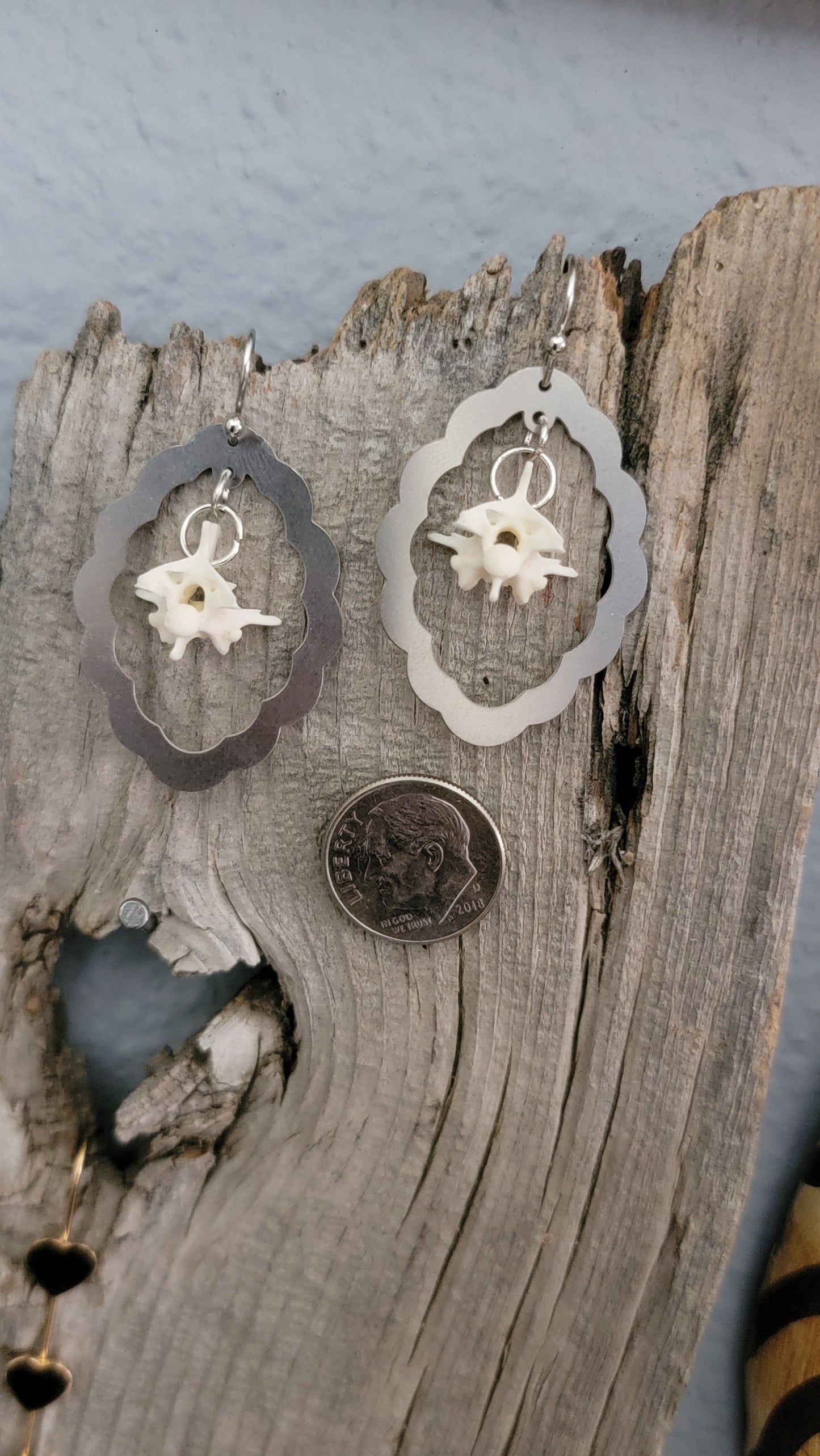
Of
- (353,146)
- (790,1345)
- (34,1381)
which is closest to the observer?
(34,1381)

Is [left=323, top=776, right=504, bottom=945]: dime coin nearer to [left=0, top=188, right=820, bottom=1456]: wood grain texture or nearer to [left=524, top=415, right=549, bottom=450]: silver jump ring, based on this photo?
[left=0, top=188, right=820, bottom=1456]: wood grain texture

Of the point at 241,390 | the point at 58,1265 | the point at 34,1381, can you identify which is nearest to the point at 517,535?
the point at 241,390

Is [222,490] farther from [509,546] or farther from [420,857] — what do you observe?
[420,857]

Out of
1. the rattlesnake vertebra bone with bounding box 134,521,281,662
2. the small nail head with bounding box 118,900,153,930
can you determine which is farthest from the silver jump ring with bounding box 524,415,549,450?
the small nail head with bounding box 118,900,153,930

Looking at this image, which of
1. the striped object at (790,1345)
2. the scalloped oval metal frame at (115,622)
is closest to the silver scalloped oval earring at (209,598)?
the scalloped oval metal frame at (115,622)

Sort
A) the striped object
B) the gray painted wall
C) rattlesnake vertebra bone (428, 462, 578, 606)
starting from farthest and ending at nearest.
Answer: the gray painted wall
the striped object
rattlesnake vertebra bone (428, 462, 578, 606)

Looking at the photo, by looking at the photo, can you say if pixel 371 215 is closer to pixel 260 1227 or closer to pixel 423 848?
pixel 423 848

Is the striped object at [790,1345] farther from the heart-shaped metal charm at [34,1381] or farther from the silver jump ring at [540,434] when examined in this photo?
the silver jump ring at [540,434]
